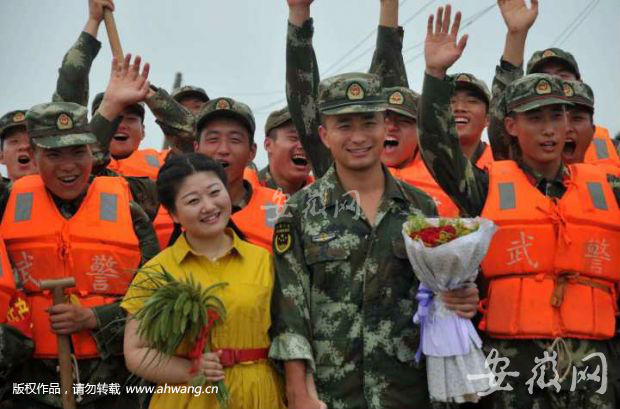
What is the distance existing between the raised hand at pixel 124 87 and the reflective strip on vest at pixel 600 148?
3923 mm

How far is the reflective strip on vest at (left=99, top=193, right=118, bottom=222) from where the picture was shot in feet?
18.7

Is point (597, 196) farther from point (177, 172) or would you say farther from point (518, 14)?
point (177, 172)

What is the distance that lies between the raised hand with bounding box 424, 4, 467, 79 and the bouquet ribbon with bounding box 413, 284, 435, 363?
1.30 metres

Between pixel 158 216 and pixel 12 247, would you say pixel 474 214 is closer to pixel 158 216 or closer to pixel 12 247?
pixel 158 216

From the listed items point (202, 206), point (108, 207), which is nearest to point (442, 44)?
point (202, 206)

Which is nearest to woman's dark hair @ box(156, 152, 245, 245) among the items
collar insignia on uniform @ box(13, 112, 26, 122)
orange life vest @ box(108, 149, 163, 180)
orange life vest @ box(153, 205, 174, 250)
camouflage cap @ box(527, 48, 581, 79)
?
orange life vest @ box(153, 205, 174, 250)

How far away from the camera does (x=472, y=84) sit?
7203mm

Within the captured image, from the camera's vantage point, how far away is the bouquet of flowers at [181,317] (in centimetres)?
431

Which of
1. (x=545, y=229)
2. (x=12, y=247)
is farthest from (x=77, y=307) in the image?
(x=545, y=229)

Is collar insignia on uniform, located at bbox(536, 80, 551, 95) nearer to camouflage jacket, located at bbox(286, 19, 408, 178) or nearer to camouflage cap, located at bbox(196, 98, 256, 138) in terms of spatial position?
camouflage jacket, located at bbox(286, 19, 408, 178)

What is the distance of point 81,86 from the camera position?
6848 millimetres

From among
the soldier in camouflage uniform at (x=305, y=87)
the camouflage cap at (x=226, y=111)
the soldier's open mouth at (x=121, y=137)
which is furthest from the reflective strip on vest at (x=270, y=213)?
the soldier's open mouth at (x=121, y=137)

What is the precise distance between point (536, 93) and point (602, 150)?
257cm

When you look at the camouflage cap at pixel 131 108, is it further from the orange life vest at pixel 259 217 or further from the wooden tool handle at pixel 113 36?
the orange life vest at pixel 259 217
